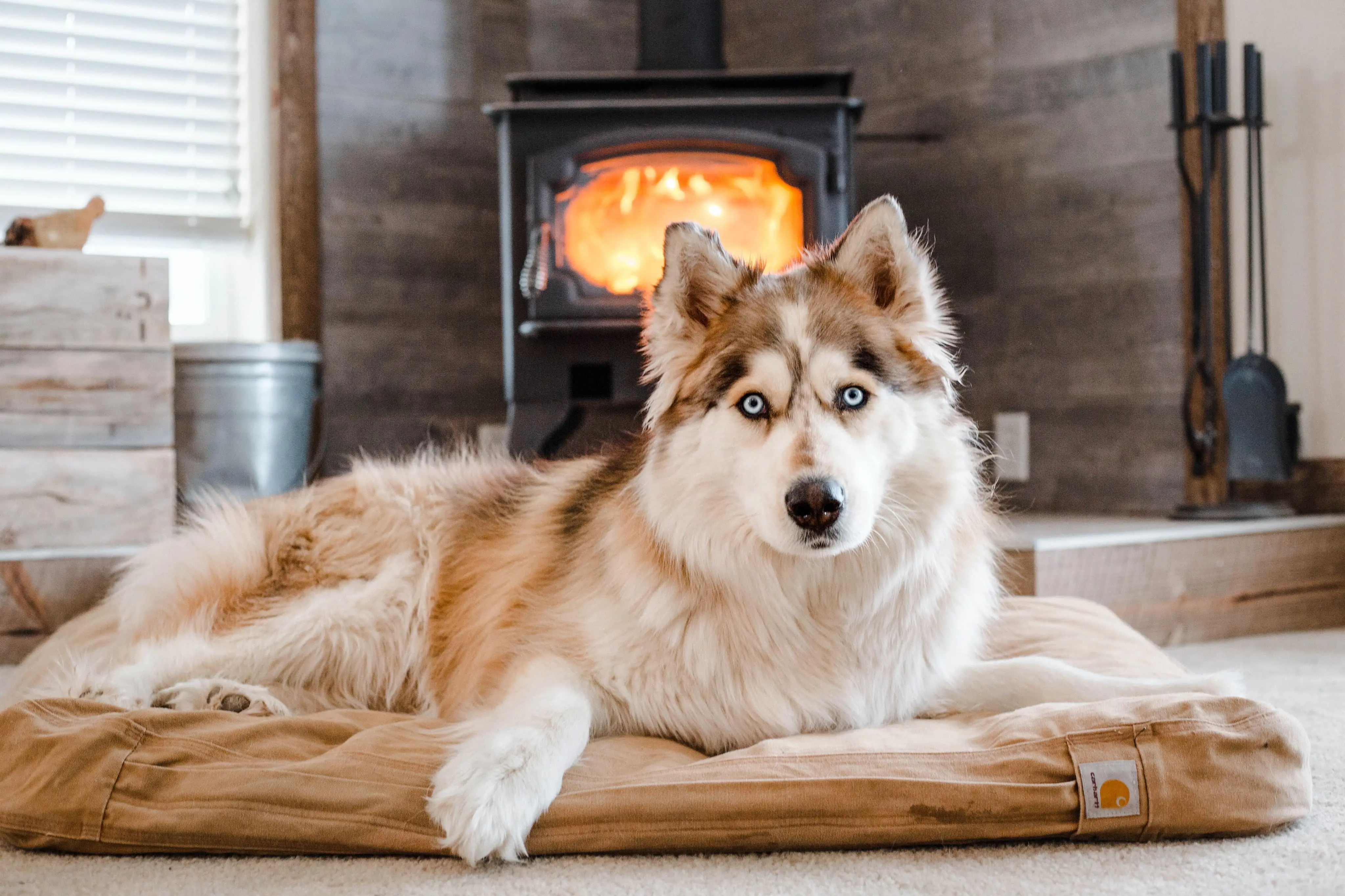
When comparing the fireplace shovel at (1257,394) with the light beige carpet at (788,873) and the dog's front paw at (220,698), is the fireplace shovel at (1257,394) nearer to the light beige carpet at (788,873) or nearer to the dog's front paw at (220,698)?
the light beige carpet at (788,873)

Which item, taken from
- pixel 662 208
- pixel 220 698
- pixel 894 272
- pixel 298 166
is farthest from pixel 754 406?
pixel 298 166

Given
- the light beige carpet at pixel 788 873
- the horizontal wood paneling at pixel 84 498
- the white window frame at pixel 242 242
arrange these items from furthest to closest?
the white window frame at pixel 242 242 < the horizontal wood paneling at pixel 84 498 < the light beige carpet at pixel 788 873

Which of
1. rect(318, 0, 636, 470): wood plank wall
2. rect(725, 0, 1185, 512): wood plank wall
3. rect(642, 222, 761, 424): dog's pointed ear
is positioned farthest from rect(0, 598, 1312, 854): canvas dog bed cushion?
rect(318, 0, 636, 470): wood plank wall

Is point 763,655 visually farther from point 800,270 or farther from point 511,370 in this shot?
point 511,370

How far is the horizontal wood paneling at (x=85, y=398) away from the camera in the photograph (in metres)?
3.02

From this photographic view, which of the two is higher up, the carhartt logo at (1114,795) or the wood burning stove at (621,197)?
the wood burning stove at (621,197)

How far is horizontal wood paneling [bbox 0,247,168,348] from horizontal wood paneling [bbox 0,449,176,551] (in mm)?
288

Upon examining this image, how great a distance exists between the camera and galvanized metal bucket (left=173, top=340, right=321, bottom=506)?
3508 millimetres

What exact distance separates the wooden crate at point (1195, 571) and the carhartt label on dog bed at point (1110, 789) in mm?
1250

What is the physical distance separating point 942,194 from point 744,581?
276 centimetres

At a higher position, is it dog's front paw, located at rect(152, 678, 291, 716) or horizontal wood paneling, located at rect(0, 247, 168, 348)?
horizontal wood paneling, located at rect(0, 247, 168, 348)

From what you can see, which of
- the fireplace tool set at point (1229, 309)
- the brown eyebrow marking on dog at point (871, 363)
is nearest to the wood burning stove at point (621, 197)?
the fireplace tool set at point (1229, 309)

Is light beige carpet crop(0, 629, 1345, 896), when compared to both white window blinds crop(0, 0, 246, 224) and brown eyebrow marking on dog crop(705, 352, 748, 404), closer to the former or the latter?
brown eyebrow marking on dog crop(705, 352, 748, 404)

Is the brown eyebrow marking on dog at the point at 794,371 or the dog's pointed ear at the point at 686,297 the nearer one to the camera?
the brown eyebrow marking on dog at the point at 794,371
